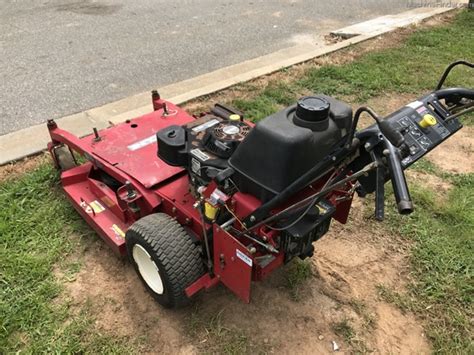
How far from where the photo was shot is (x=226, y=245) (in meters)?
1.97

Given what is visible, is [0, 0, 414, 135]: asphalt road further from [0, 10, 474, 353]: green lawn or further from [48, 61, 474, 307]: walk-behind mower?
[48, 61, 474, 307]: walk-behind mower

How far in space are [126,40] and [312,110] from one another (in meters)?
4.80

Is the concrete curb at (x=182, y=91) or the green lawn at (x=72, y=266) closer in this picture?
the green lawn at (x=72, y=266)

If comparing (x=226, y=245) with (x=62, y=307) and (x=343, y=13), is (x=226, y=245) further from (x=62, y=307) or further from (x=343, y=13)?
(x=343, y=13)

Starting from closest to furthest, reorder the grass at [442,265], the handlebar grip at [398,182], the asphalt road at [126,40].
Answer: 1. the handlebar grip at [398,182]
2. the grass at [442,265]
3. the asphalt road at [126,40]

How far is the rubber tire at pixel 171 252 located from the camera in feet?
6.96

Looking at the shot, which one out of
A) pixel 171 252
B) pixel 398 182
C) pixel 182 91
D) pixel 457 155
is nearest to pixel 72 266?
pixel 171 252

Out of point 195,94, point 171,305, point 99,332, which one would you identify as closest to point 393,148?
point 171,305

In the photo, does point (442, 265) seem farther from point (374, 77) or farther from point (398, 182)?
point (374, 77)

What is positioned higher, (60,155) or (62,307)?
(60,155)

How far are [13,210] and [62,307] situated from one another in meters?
0.98

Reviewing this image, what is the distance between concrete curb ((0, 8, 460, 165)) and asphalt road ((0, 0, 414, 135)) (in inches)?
8.8

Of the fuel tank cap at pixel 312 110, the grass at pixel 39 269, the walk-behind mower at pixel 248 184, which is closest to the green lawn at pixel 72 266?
the grass at pixel 39 269

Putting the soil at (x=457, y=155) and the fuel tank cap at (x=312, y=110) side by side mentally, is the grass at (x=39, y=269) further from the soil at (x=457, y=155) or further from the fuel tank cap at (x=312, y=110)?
the soil at (x=457, y=155)
